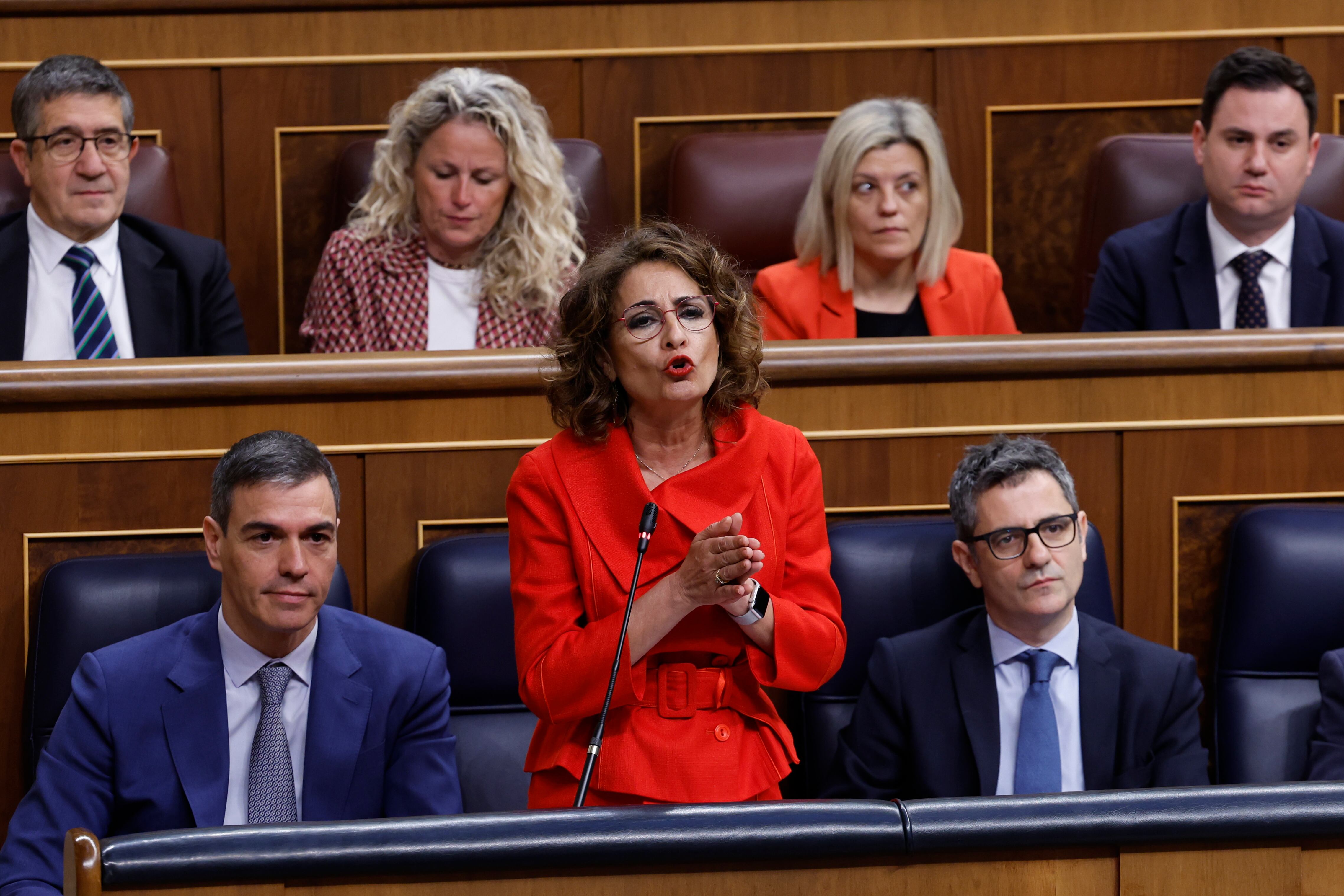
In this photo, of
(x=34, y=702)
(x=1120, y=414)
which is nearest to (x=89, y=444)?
(x=34, y=702)

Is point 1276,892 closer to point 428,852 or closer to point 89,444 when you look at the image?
point 428,852

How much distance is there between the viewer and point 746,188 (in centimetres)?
171

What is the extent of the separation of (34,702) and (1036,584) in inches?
28.1

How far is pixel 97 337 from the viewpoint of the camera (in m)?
1.44

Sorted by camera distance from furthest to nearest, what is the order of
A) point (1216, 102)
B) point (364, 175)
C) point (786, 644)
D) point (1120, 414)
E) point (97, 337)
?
1. point (364, 175)
2. point (1216, 102)
3. point (97, 337)
4. point (1120, 414)
5. point (786, 644)

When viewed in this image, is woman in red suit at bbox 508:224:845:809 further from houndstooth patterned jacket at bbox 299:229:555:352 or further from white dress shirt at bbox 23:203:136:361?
white dress shirt at bbox 23:203:136:361

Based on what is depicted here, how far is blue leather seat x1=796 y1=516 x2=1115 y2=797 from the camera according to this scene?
3.84 feet

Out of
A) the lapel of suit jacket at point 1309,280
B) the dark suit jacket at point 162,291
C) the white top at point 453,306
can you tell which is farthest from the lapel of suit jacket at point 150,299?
the lapel of suit jacket at point 1309,280

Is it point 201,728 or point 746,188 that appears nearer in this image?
point 201,728

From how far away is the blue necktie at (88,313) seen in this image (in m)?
1.43

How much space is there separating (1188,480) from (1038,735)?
0.90 ft

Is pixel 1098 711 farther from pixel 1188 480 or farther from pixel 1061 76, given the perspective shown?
pixel 1061 76

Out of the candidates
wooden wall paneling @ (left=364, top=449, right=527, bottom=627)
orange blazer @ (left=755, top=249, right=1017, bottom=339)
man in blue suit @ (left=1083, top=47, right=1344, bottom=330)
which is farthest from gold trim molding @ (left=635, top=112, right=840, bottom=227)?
wooden wall paneling @ (left=364, top=449, right=527, bottom=627)

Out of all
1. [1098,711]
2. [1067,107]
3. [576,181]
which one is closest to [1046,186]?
[1067,107]
